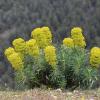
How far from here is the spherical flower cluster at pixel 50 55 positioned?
627 centimetres

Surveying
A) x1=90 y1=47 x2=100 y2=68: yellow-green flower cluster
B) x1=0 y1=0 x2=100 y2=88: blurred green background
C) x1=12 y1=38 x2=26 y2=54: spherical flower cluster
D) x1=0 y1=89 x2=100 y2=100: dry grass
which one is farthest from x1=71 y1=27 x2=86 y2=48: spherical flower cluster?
x1=0 y1=0 x2=100 y2=88: blurred green background

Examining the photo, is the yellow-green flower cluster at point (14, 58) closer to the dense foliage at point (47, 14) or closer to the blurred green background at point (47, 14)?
the blurred green background at point (47, 14)

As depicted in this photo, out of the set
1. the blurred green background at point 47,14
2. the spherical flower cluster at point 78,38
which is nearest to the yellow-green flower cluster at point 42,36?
the spherical flower cluster at point 78,38

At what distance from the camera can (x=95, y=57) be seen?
6496 mm

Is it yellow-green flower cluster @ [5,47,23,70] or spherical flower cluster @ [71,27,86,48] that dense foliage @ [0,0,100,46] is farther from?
yellow-green flower cluster @ [5,47,23,70]

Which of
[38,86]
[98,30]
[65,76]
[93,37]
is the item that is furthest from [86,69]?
[98,30]

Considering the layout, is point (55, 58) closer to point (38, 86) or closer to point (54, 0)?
point (38, 86)

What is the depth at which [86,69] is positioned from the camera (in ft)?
21.2

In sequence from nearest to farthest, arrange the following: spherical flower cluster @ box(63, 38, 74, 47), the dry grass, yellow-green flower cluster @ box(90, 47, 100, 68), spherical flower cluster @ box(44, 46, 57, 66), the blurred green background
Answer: the dry grass
spherical flower cluster @ box(44, 46, 57, 66)
yellow-green flower cluster @ box(90, 47, 100, 68)
spherical flower cluster @ box(63, 38, 74, 47)
the blurred green background

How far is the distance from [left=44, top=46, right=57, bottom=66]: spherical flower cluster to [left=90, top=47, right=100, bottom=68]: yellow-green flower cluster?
54cm

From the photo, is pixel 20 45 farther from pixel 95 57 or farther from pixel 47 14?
pixel 47 14

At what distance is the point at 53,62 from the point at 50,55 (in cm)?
11

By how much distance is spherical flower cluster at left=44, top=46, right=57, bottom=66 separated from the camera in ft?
20.6

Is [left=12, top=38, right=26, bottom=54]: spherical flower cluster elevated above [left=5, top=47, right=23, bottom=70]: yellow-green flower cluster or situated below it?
above
